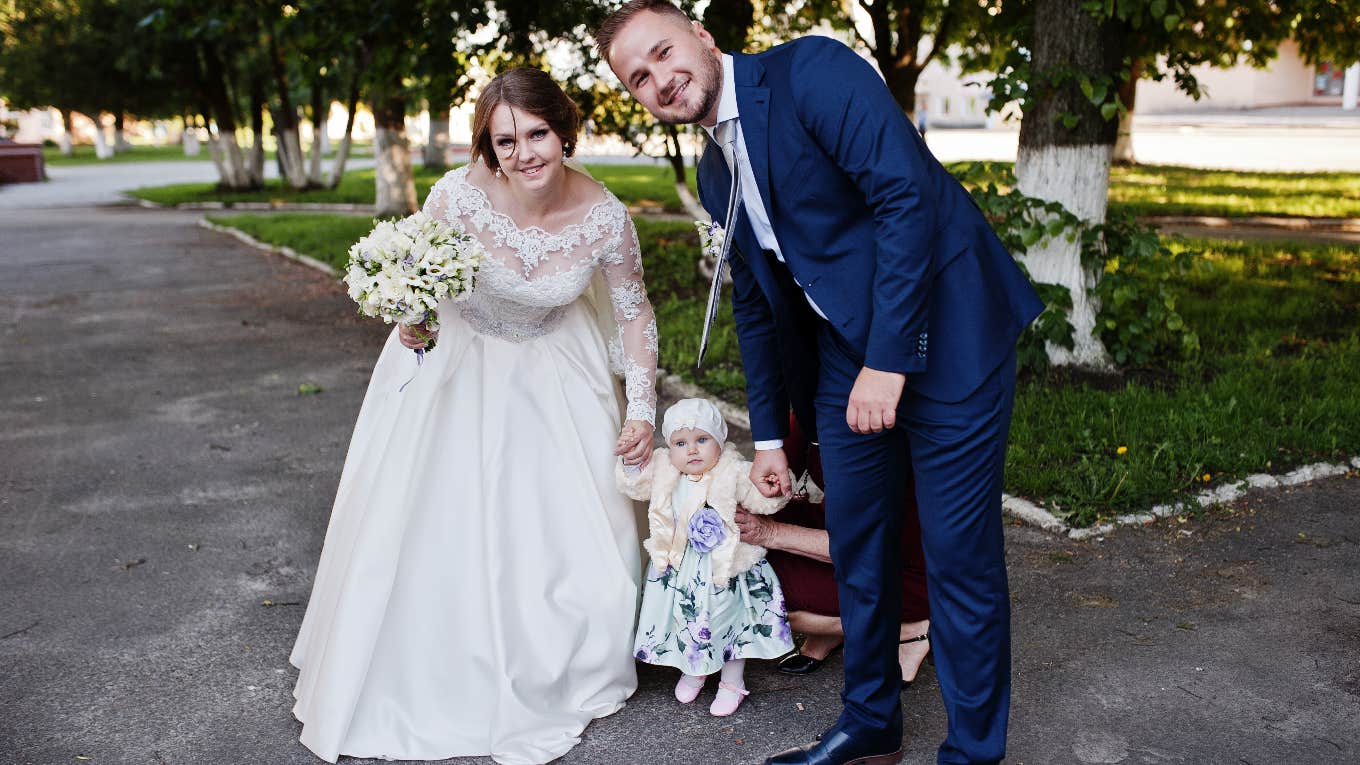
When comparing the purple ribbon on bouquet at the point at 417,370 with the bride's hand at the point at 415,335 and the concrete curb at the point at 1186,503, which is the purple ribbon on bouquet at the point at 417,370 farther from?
the concrete curb at the point at 1186,503

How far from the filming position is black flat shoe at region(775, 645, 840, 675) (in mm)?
3787

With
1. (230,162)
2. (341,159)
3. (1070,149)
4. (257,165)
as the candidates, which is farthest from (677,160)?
(257,165)

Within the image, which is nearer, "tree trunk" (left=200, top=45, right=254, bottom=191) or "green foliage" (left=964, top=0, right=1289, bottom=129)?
"green foliage" (left=964, top=0, right=1289, bottom=129)

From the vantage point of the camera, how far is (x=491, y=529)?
11.7ft

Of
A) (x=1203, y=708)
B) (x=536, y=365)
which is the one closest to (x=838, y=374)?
(x=536, y=365)

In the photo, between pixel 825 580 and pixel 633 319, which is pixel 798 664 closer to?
pixel 825 580

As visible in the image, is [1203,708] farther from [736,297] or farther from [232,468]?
[232,468]

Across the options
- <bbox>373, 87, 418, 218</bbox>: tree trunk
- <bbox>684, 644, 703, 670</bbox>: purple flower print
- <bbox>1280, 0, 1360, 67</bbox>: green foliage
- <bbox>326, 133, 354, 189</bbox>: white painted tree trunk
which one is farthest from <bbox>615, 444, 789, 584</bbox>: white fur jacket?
<bbox>326, 133, 354, 189</bbox>: white painted tree trunk

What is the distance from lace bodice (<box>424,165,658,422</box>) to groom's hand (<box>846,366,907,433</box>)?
116 cm

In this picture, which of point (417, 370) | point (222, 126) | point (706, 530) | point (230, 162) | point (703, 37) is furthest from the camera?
point (230, 162)

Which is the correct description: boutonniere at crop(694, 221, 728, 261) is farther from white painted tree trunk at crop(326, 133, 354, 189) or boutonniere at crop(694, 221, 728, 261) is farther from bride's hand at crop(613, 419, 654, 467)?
white painted tree trunk at crop(326, 133, 354, 189)

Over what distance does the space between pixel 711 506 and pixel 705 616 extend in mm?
342

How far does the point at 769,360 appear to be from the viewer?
3.25 meters

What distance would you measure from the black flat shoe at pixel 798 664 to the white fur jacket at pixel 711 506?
47 cm
